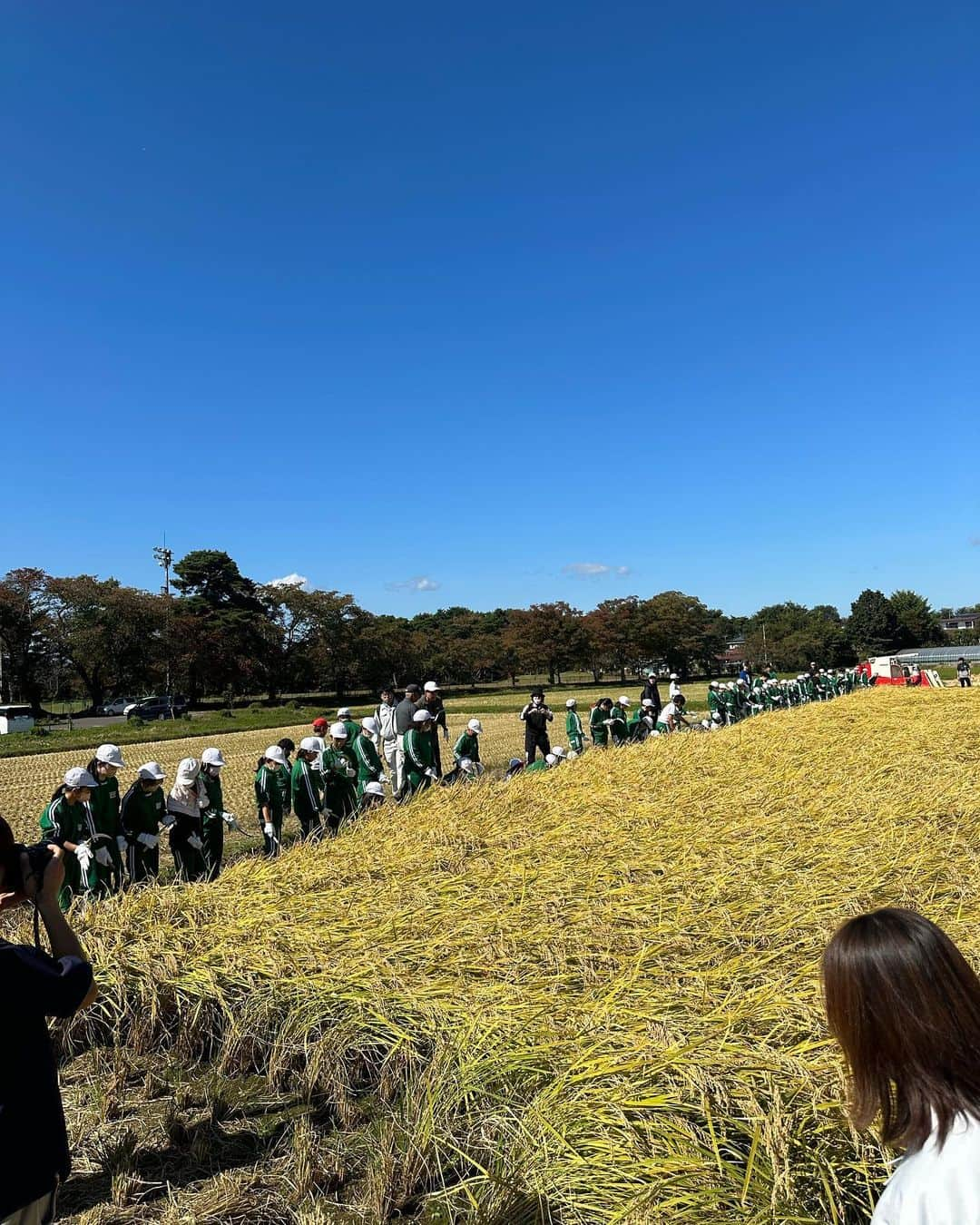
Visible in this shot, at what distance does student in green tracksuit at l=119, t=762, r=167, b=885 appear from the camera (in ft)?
22.2

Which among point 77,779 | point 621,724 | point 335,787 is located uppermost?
point 77,779

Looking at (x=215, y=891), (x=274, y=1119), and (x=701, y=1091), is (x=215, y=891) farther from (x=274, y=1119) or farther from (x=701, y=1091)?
(x=701, y=1091)

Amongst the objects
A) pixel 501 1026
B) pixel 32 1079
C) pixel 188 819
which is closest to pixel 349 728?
pixel 188 819

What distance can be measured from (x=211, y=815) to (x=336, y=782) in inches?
59.2

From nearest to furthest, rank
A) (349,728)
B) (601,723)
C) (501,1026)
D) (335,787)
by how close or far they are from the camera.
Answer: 1. (501,1026)
2. (335,787)
3. (349,728)
4. (601,723)

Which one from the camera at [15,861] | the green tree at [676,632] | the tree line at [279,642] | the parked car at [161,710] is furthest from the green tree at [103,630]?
the camera at [15,861]

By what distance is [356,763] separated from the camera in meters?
9.45

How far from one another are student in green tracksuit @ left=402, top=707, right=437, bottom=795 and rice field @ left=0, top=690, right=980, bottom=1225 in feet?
11.9

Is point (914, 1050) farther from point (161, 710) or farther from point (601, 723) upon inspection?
point (161, 710)

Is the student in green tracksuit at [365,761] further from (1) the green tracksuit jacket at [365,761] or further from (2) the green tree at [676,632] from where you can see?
(2) the green tree at [676,632]

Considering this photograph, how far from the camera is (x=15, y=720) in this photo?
31.2 meters

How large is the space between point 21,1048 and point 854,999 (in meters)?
2.02

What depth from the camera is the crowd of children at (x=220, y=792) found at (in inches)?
245

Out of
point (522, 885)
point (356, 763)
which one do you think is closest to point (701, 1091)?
point (522, 885)
